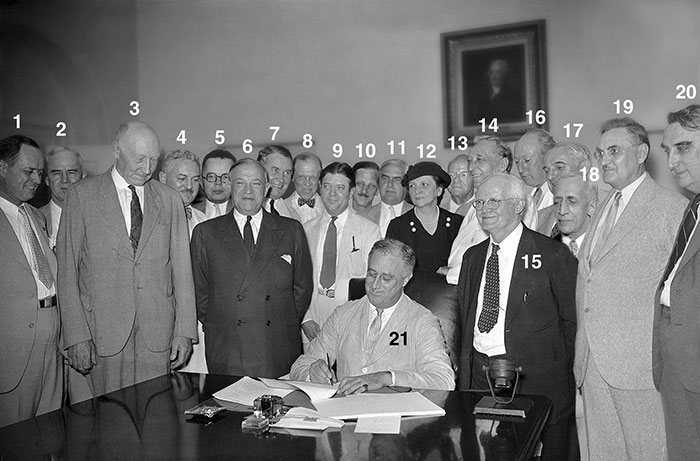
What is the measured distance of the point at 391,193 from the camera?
4.05 m

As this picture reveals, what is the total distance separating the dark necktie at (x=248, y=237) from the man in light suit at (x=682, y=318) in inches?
68.3

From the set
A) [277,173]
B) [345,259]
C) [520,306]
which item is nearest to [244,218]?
[345,259]

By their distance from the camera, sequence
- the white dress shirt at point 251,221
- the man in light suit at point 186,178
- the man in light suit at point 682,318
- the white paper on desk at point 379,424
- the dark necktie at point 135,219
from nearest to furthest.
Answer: the white paper on desk at point 379,424
the man in light suit at point 682,318
the dark necktie at point 135,219
the white dress shirt at point 251,221
the man in light suit at point 186,178

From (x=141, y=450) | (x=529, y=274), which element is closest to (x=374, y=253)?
(x=529, y=274)

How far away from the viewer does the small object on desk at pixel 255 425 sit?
1.70 meters

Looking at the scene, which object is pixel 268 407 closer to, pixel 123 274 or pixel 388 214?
pixel 123 274

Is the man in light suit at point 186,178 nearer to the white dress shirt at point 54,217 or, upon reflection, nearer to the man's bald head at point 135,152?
the white dress shirt at point 54,217

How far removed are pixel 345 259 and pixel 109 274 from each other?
135 centimetres

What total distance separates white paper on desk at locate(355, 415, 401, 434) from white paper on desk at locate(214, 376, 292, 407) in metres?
0.36

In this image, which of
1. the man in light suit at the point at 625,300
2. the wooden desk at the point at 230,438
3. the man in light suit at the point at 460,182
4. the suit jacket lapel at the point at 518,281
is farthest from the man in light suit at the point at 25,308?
the man in light suit at the point at 625,300

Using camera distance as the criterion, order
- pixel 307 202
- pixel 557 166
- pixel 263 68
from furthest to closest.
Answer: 1. pixel 263 68
2. pixel 307 202
3. pixel 557 166

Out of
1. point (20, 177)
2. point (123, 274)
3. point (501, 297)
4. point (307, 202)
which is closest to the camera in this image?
point (501, 297)

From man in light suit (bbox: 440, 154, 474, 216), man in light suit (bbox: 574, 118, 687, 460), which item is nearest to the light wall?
man in light suit (bbox: 440, 154, 474, 216)

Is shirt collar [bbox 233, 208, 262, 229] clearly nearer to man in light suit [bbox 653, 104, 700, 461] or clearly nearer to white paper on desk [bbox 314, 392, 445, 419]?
white paper on desk [bbox 314, 392, 445, 419]
